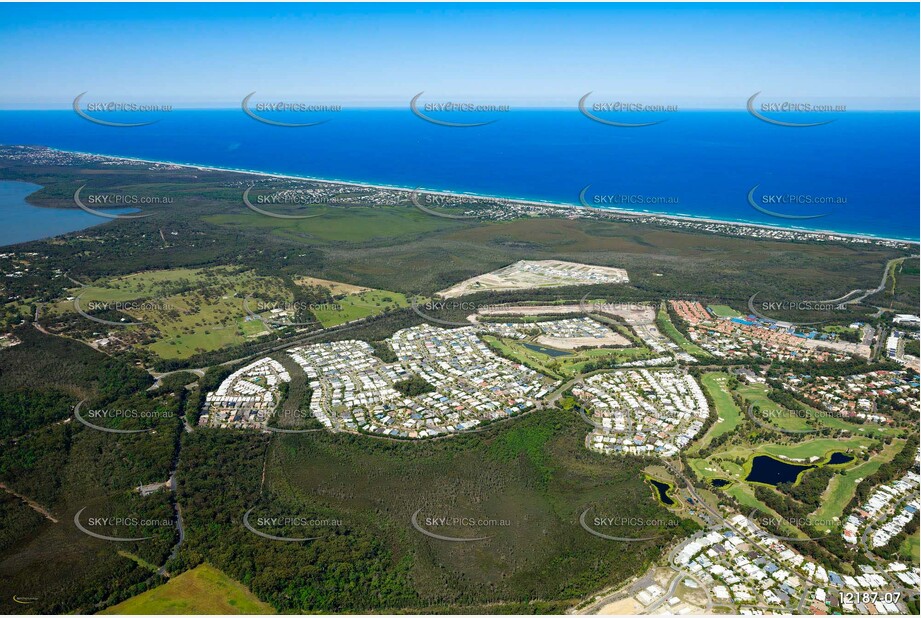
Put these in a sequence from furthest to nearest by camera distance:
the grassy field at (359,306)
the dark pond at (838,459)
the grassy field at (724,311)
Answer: the grassy field at (724,311) < the grassy field at (359,306) < the dark pond at (838,459)

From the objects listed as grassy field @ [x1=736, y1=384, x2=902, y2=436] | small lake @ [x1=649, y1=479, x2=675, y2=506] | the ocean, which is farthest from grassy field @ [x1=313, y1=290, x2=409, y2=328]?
the ocean

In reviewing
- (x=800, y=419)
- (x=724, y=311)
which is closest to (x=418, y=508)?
(x=800, y=419)

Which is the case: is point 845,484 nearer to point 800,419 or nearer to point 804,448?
point 804,448

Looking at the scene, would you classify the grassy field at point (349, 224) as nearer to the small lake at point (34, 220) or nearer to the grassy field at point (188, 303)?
the small lake at point (34, 220)

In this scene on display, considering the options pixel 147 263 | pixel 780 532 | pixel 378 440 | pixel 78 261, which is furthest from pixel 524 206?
pixel 780 532

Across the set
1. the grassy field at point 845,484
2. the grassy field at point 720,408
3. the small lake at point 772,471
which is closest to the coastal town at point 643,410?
the grassy field at point 720,408

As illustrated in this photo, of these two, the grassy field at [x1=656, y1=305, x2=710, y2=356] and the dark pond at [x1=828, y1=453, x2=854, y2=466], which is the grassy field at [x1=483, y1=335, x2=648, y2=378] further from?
the dark pond at [x1=828, y1=453, x2=854, y2=466]
